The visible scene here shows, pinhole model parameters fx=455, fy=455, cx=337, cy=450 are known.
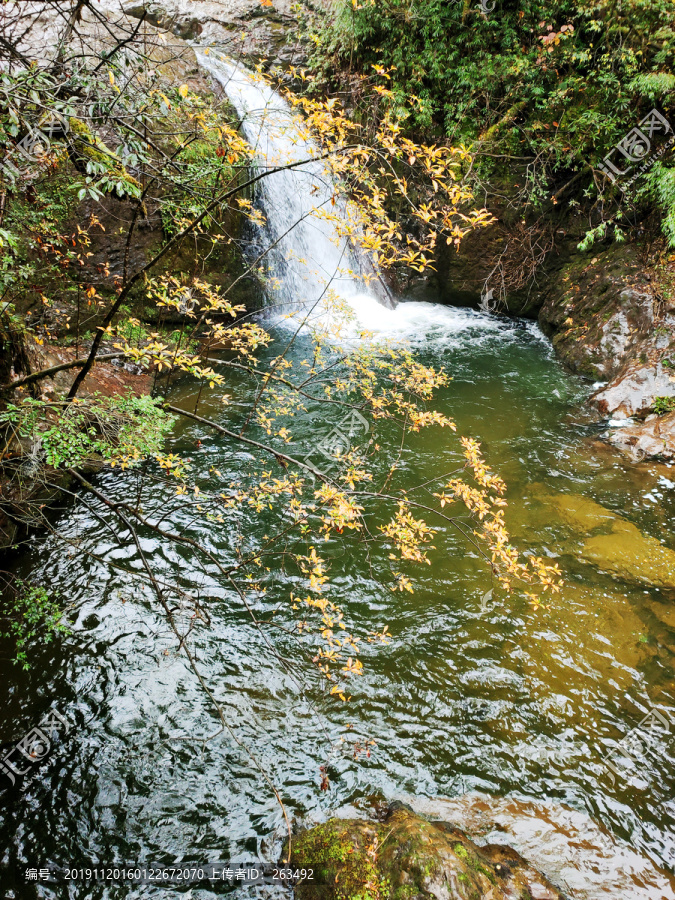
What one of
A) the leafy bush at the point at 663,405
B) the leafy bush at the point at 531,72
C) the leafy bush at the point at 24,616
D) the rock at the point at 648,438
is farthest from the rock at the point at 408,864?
the leafy bush at the point at 531,72

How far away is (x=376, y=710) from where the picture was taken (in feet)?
12.4

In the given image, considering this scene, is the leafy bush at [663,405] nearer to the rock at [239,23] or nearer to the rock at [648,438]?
the rock at [648,438]

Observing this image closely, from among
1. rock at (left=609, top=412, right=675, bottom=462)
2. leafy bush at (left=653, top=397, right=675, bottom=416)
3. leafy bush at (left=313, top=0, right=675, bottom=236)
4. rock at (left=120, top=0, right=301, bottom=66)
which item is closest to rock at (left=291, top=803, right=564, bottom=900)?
rock at (left=609, top=412, right=675, bottom=462)

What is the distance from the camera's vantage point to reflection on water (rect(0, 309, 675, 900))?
3.05 meters

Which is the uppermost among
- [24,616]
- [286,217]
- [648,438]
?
[286,217]

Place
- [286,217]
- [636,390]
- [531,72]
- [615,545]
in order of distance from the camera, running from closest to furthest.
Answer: [615,545] < [636,390] < [531,72] < [286,217]

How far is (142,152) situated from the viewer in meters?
2.48

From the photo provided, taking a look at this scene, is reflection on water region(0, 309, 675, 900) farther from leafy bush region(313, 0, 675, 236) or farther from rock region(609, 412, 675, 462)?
leafy bush region(313, 0, 675, 236)

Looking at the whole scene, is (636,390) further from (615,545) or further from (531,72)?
(531,72)

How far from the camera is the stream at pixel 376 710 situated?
303 centimetres

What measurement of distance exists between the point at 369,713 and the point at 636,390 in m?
6.83

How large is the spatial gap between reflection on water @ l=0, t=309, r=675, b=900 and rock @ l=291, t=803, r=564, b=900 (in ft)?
→ 0.85

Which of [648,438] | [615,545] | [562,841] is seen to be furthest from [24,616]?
[648,438]

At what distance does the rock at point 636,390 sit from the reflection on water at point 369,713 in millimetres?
2371
